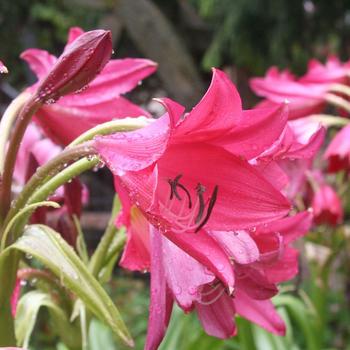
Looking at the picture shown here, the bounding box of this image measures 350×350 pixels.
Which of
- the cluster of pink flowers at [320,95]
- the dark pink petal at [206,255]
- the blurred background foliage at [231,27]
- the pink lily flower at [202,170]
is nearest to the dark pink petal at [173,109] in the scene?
the pink lily flower at [202,170]

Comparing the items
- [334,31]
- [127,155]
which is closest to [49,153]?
[127,155]

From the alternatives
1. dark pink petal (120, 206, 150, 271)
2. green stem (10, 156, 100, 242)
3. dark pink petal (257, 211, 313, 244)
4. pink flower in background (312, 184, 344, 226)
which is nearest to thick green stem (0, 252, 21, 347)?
green stem (10, 156, 100, 242)

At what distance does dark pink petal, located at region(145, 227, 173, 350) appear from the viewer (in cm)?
63

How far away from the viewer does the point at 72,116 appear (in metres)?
0.89

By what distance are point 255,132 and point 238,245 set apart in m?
0.12

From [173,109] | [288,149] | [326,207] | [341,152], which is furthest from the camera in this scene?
[326,207]

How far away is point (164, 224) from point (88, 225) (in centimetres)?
429

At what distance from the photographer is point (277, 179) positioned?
0.79m

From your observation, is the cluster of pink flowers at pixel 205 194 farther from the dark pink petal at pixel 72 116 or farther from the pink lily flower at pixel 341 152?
the pink lily flower at pixel 341 152

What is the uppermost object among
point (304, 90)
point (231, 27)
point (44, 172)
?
point (44, 172)

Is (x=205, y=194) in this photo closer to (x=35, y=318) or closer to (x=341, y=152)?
(x=35, y=318)

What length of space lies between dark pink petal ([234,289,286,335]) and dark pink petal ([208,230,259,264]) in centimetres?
17

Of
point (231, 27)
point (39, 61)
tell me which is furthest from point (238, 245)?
point (231, 27)

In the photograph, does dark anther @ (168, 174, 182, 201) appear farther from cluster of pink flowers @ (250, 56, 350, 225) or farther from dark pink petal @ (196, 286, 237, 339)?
cluster of pink flowers @ (250, 56, 350, 225)
